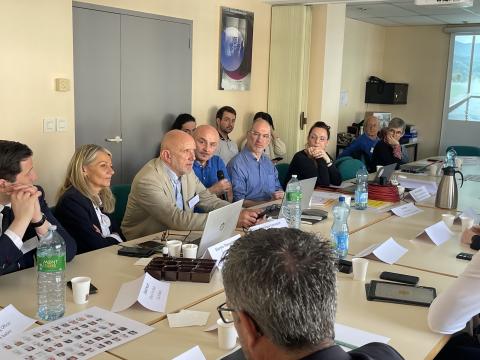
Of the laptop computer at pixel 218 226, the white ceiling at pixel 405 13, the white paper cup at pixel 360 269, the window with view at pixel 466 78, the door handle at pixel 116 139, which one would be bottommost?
the white paper cup at pixel 360 269

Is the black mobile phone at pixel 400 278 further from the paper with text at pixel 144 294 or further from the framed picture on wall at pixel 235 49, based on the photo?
the framed picture on wall at pixel 235 49

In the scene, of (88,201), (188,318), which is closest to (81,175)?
(88,201)

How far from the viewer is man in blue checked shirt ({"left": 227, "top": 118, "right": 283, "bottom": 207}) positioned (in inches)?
165

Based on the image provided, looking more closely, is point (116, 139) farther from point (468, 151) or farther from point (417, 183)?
point (468, 151)

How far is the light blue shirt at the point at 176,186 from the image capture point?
3223 mm

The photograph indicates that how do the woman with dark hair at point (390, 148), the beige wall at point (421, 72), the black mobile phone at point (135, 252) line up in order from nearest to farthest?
the black mobile phone at point (135, 252) < the woman with dark hair at point (390, 148) < the beige wall at point (421, 72)

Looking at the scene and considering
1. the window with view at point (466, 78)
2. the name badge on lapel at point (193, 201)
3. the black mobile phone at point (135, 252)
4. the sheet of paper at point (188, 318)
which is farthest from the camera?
the window with view at point (466, 78)

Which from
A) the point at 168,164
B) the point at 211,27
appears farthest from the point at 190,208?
the point at 211,27

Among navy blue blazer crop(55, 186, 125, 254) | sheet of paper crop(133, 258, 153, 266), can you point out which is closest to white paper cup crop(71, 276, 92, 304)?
sheet of paper crop(133, 258, 153, 266)

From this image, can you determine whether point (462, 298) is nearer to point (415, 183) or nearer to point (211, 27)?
point (415, 183)

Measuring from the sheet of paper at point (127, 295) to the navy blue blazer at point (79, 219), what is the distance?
2.19 feet

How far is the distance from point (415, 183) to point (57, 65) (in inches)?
123

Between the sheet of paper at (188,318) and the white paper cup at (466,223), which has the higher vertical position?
the white paper cup at (466,223)

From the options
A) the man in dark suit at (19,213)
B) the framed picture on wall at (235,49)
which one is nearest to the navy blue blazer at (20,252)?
the man in dark suit at (19,213)
